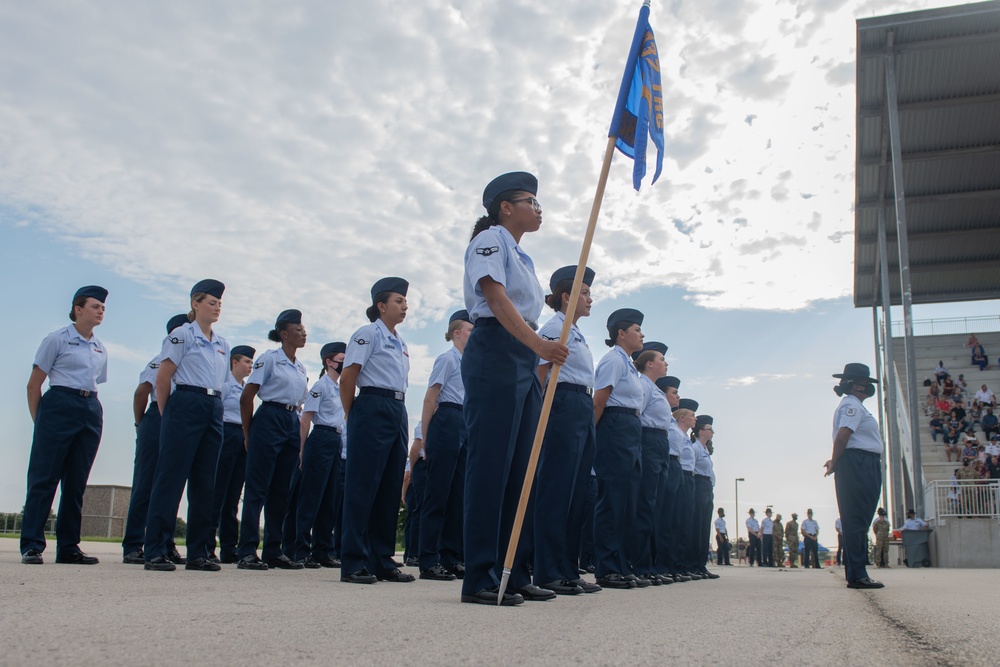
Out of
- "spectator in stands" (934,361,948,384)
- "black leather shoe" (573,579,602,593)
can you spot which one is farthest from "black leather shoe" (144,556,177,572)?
"spectator in stands" (934,361,948,384)

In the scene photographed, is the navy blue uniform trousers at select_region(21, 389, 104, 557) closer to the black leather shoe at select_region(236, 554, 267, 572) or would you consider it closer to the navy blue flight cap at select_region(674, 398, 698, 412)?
the black leather shoe at select_region(236, 554, 267, 572)

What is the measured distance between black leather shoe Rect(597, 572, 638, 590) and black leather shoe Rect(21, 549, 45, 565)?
12.2 ft

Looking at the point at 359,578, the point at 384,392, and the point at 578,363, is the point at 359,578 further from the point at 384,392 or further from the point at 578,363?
the point at 578,363

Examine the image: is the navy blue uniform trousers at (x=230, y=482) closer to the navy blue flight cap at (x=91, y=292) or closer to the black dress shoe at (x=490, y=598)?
the navy blue flight cap at (x=91, y=292)

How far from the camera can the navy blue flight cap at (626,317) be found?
6.54 m

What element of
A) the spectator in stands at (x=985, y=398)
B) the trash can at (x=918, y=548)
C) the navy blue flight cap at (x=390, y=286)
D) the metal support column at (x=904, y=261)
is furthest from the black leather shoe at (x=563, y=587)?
the spectator in stands at (x=985, y=398)

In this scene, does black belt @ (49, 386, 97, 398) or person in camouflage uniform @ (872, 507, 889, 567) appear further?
person in camouflage uniform @ (872, 507, 889, 567)

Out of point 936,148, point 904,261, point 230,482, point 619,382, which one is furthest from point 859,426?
point 936,148

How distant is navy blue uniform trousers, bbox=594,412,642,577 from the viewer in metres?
5.66

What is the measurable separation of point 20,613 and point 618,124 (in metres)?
3.37

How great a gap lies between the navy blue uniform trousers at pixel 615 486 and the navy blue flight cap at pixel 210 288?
2.84 metres

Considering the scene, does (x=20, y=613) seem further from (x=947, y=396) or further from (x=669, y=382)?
(x=947, y=396)

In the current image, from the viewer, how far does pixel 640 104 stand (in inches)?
181

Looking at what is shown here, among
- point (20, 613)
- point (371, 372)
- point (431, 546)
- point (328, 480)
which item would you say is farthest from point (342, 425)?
point (20, 613)
